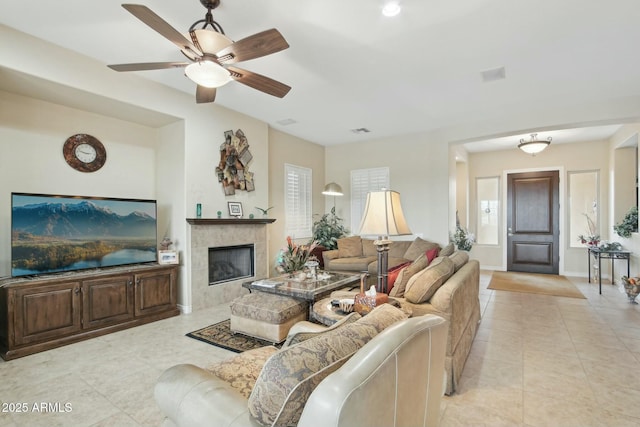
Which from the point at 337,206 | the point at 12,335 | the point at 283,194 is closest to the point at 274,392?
the point at 12,335

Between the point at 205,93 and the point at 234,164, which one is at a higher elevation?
the point at 205,93

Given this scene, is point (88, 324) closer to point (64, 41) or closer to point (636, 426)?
point (64, 41)

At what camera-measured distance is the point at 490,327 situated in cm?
375

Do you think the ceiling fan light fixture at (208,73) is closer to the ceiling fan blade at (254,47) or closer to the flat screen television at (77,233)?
the ceiling fan blade at (254,47)

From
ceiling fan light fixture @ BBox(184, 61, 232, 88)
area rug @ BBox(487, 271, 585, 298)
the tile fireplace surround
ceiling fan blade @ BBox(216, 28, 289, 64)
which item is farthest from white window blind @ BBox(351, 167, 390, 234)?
ceiling fan blade @ BBox(216, 28, 289, 64)

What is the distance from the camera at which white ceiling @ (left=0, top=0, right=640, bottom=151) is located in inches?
98.2

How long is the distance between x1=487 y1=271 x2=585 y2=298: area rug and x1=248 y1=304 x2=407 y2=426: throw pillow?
224 inches

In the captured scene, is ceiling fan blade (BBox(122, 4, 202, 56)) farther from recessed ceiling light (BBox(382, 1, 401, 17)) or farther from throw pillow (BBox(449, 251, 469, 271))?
throw pillow (BBox(449, 251, 469, 271))

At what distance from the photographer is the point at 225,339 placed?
3301mm

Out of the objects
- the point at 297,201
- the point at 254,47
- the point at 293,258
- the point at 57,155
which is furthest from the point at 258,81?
the point at 297,201

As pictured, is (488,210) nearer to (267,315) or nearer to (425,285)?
(425,285)

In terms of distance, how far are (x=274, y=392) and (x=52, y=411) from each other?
7.05ft

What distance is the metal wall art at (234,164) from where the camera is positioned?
4.70 meters

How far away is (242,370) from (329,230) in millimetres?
4907
